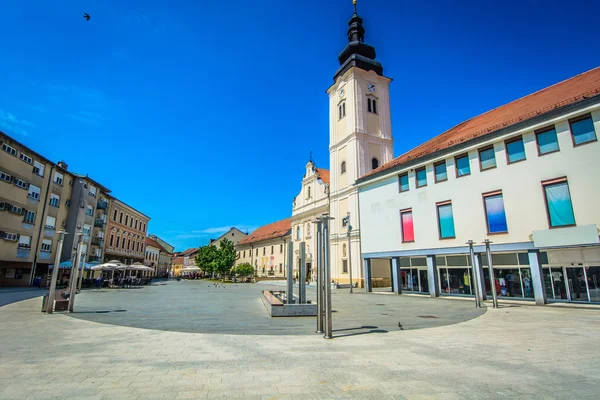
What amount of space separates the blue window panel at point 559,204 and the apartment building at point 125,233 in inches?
1909

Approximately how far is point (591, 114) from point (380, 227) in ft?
49.3

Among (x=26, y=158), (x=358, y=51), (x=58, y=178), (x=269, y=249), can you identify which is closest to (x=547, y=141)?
(x=358, y=51)

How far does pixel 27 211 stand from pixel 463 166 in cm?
3780

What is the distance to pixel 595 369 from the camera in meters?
5.82

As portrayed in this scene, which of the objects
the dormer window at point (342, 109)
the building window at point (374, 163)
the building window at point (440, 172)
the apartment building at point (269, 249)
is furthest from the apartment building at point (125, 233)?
the building window at point (440, 172)

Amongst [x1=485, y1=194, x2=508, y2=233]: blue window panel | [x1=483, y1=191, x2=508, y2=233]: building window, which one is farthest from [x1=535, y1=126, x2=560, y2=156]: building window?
[x1=485, y1=194, x2=508, y2=233]: blue window panel

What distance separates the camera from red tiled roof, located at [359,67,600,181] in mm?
17719

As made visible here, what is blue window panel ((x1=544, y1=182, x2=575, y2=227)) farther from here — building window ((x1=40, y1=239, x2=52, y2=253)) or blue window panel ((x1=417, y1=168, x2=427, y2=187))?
building window ((x1=40, y1=239, x2=52, y2=253))

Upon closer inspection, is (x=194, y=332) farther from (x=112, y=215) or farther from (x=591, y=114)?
(x=112, y=215)

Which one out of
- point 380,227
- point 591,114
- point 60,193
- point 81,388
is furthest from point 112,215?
point 591,114

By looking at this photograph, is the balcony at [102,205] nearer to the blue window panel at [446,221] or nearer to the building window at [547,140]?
the blue window panel at [446,221]

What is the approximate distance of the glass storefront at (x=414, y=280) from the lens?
24938 millimetres

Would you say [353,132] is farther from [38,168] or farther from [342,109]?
[38,168]

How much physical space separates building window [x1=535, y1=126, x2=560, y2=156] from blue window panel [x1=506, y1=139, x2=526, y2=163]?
2.77ft
